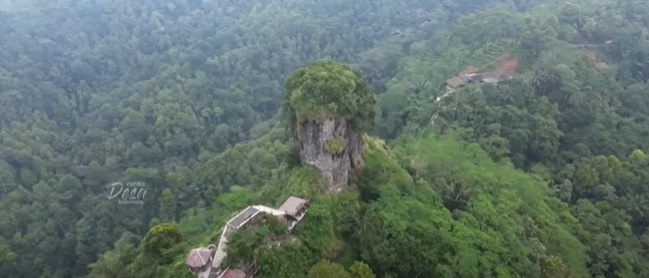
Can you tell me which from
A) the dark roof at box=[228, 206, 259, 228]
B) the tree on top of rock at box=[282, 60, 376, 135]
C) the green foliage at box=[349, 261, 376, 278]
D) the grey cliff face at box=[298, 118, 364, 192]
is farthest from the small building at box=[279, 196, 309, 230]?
the tree on top of rock at box=[282, 60, 376, 135]

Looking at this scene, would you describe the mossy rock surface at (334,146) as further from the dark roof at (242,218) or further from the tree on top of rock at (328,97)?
the dark roof at (242,218)

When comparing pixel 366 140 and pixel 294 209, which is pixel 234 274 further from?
pixel 366 140

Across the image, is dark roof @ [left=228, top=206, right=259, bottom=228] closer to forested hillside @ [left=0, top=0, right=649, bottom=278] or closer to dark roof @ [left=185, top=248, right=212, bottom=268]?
dark roof @ [left=185, top=248, right=212, bottom=268]

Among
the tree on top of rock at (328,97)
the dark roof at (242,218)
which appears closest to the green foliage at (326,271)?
the dark roof at (242,218)

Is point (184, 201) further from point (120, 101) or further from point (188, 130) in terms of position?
point (120, 101)

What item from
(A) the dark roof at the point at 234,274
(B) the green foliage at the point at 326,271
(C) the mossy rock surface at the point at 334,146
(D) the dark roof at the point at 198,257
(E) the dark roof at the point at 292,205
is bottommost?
(B) the green foliage at the point at 326,271
